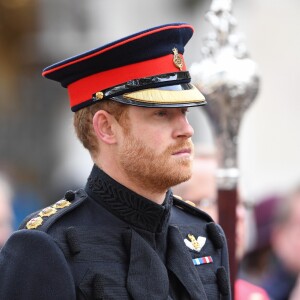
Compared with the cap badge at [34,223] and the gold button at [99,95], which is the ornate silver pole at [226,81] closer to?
the gold button at [99,95]

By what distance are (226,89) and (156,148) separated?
0.93 metres

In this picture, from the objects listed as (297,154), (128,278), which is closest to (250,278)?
(128,278)

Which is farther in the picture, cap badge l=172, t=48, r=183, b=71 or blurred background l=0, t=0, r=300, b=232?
blurred background l=0, t=0, r=300, b=232

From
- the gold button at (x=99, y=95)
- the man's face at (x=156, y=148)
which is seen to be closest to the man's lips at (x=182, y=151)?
the man's face at (x=156, y=148)

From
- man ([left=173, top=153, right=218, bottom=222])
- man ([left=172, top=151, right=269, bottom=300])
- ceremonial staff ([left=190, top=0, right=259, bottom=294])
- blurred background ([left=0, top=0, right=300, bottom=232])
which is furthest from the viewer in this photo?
blurred background ([left=0, top=0, right=300, bottom=232])

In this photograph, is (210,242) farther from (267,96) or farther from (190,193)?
(267,96)

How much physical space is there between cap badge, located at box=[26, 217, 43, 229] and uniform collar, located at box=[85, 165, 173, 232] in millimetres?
167

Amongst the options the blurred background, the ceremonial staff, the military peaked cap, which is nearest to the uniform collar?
the military peaked cap

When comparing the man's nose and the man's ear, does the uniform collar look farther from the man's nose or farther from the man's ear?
the man's nose

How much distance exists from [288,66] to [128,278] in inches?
307

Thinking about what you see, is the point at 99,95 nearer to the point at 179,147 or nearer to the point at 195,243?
the point at 179,147

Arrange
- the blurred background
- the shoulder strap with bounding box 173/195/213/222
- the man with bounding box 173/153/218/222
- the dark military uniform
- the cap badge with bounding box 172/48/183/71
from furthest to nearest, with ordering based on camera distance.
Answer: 1. the blurred background
2. the man with bounding box 173/153/218/222
3. the shoulder strap with bounding box 173/195/213/222
4. the cap badge with bounding box 172/48/183/71
5. the dark military uniform

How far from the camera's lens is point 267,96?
10742 mm

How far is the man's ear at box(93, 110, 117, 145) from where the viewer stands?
126 inches
